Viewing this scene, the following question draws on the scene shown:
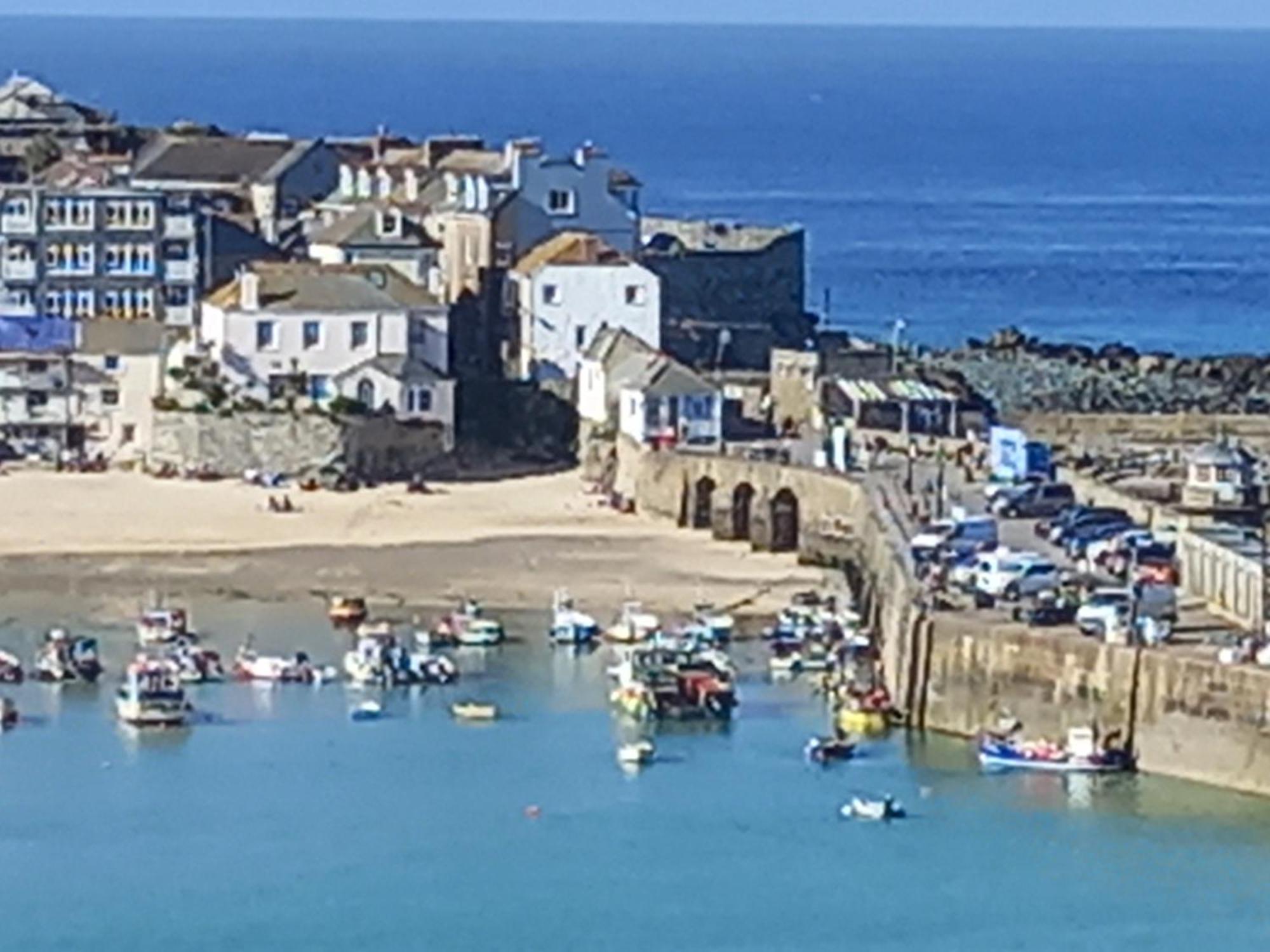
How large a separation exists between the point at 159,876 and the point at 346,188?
3343cm

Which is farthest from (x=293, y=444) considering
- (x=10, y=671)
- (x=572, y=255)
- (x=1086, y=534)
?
(x=1086, y=534)

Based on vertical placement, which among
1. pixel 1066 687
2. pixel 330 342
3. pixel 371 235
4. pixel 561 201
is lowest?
pixel 1066 687

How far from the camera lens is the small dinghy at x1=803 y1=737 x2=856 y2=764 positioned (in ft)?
156

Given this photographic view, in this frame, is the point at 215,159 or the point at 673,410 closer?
the point at 673,410

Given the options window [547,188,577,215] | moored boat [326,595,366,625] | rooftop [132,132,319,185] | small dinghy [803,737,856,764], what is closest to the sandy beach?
moored boat [326,595,366,625]

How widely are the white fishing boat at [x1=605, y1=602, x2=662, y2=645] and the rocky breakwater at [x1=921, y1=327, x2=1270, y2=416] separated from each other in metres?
14.9

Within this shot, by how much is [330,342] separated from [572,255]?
3.72 m

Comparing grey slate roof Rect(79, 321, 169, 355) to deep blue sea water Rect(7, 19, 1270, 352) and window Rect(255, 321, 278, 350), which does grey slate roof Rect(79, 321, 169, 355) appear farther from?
deep blue sea water Rect(7, 19, 1270, 352)

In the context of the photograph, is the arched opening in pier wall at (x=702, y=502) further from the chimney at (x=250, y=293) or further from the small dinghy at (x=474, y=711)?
the small dinghy at (x=474, y=711)

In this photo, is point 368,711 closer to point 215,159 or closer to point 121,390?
point 121,390

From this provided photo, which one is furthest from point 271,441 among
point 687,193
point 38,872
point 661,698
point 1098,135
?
point 1098,135

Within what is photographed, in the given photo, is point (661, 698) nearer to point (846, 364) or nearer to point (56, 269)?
point (846, 364)

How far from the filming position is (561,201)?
2825 inches

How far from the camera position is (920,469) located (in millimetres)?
61688
